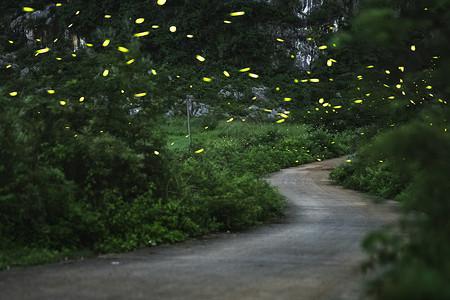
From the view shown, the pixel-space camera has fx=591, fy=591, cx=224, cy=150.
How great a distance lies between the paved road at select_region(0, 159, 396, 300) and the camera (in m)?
7.04

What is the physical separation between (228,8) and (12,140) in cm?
5290

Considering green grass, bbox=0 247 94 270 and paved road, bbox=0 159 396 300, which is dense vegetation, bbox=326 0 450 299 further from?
green grass, bbox=0 247 94 270

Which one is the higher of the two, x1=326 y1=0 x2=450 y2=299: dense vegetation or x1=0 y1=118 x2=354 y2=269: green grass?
x1=326 y1=0 x2=450 y2=299: dense vegetation

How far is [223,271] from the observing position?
842 centimetres

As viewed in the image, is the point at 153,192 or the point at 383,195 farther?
the point at 383,195

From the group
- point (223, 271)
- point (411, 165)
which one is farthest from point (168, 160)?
point (411, 165)

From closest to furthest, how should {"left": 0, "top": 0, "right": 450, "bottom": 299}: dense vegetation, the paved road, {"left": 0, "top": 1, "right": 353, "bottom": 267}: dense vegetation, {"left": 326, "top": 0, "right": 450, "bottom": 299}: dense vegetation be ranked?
{"left": 326, "top": 0, "right": 450, "bottom": 299}: dense vegetation
{"left": 0, "top": 0, "right": 450, "bottom": 299}: dense vegetation
the paved road
{"left": 0, "top": 1, "right": 353, "bottom": 267}: dense vegetation

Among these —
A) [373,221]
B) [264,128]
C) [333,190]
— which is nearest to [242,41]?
[264,128]

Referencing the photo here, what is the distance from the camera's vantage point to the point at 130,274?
8172 mm

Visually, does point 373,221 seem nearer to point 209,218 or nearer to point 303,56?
point 209,218

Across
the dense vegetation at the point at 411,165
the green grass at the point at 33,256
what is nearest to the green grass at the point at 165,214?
the green grass at the point at 33,256

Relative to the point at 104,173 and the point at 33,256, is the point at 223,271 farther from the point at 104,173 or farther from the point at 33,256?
the point at 104,173

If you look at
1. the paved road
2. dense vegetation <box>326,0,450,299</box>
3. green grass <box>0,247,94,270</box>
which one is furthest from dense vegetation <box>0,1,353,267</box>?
dense vegetation <box>326,0,450,299</box>

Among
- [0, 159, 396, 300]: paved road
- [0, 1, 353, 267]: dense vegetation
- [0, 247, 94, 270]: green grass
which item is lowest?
[0, 159, 396, 300]: paved road
